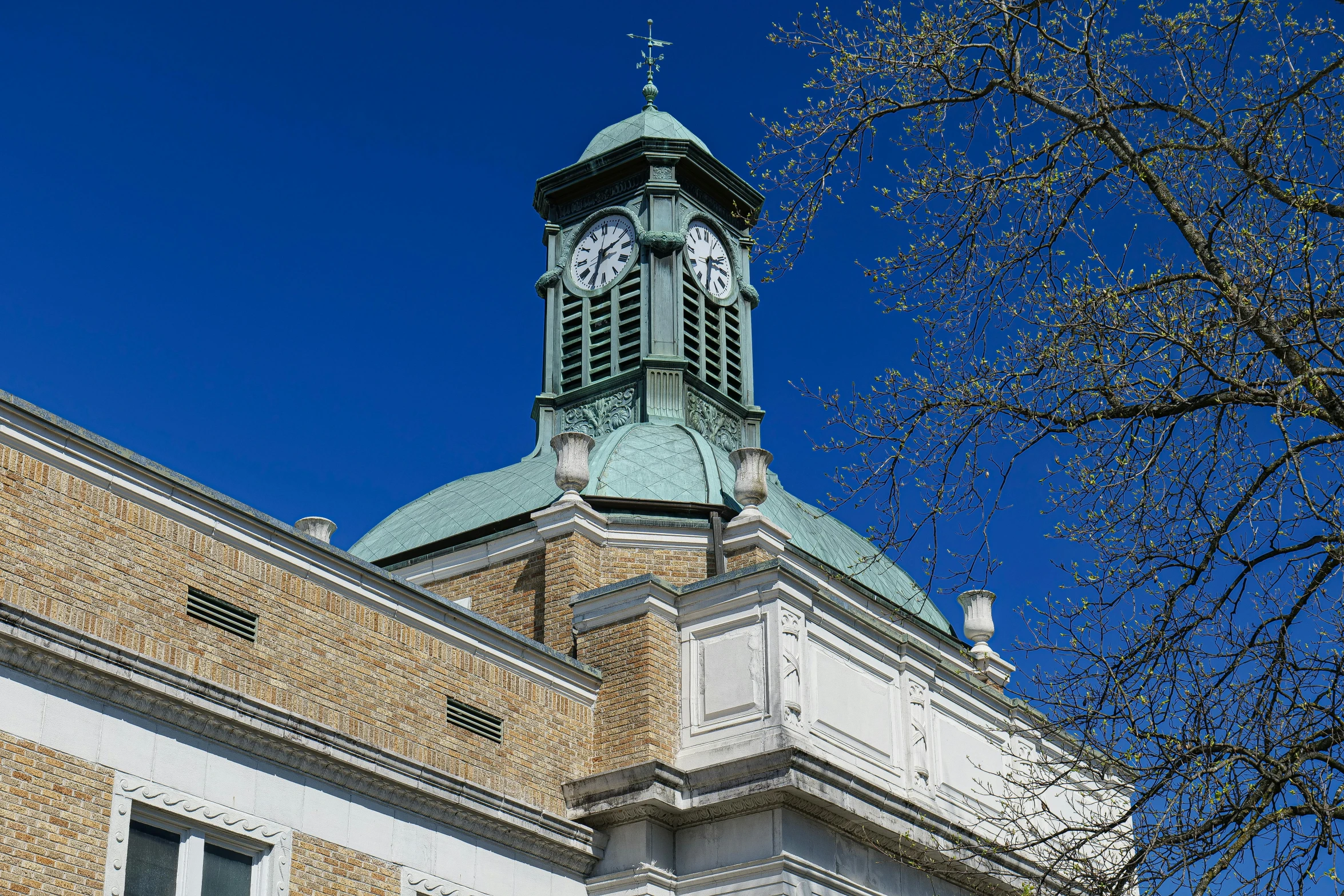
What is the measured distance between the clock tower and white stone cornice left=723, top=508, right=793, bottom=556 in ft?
16.6

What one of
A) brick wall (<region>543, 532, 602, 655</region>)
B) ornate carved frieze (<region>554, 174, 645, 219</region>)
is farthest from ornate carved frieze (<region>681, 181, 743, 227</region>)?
brick wall (<region>543, 532, 602, 655</region>)

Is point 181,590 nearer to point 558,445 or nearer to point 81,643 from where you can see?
point 81,643

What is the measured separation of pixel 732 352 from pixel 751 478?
8.05 metres

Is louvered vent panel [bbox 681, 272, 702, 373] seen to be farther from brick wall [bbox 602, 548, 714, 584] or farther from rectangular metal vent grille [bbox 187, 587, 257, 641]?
rectangular metal vent grille [bbox 187, 587, 257, 641]

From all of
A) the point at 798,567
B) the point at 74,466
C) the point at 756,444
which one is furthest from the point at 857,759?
the point at 756,444

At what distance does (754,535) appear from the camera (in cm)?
2258

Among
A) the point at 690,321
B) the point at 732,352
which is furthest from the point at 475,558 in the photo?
the point at 732,352

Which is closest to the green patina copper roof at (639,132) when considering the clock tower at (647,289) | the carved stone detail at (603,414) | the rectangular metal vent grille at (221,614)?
the clock tower at (647,289)

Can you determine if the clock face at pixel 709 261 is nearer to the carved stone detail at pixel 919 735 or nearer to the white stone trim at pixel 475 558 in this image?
the white stone trim at pixel 475 558

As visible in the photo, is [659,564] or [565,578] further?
[659,564]

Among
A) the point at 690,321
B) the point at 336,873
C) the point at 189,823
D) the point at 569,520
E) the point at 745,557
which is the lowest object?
the point at 336,873

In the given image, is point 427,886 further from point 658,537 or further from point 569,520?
point 658,537

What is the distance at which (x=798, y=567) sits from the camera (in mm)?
23266

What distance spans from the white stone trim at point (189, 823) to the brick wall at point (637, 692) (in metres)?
4.68
